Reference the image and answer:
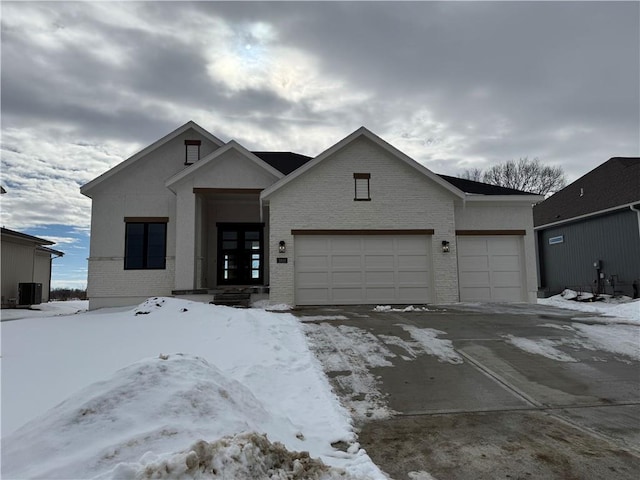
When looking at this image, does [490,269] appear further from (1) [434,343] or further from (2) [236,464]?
(2) [236,464]

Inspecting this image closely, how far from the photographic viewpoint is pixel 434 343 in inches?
318

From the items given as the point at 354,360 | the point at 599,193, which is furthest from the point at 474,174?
the point at 354,360

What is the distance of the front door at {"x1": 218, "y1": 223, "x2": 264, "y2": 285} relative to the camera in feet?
56.0

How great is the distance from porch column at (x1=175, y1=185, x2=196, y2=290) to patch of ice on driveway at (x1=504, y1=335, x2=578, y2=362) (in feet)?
34.9

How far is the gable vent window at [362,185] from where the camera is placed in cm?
1477

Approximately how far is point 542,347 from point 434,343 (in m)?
2.00

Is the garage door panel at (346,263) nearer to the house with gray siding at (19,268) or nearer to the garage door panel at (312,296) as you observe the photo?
the garage door panel at (312,296)

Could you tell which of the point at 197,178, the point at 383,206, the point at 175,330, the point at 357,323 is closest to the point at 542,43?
the point at 383,206

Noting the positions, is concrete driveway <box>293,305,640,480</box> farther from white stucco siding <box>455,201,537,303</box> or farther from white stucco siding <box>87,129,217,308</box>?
white stucco siding <box>87,129,217,308</box>

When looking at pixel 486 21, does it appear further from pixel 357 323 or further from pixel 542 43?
pixel 357 323

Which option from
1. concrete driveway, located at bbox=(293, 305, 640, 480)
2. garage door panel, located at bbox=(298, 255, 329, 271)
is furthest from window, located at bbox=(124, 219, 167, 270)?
concrete driveway, located at bbox=(293, 305, 640, 480)

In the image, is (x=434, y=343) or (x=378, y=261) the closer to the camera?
(x=434, y=343)

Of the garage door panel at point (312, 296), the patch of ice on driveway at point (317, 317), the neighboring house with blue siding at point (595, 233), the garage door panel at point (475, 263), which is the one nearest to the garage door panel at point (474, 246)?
the garage door panel at point (475, 263)

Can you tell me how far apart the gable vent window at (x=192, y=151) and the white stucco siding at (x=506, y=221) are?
407 inches
